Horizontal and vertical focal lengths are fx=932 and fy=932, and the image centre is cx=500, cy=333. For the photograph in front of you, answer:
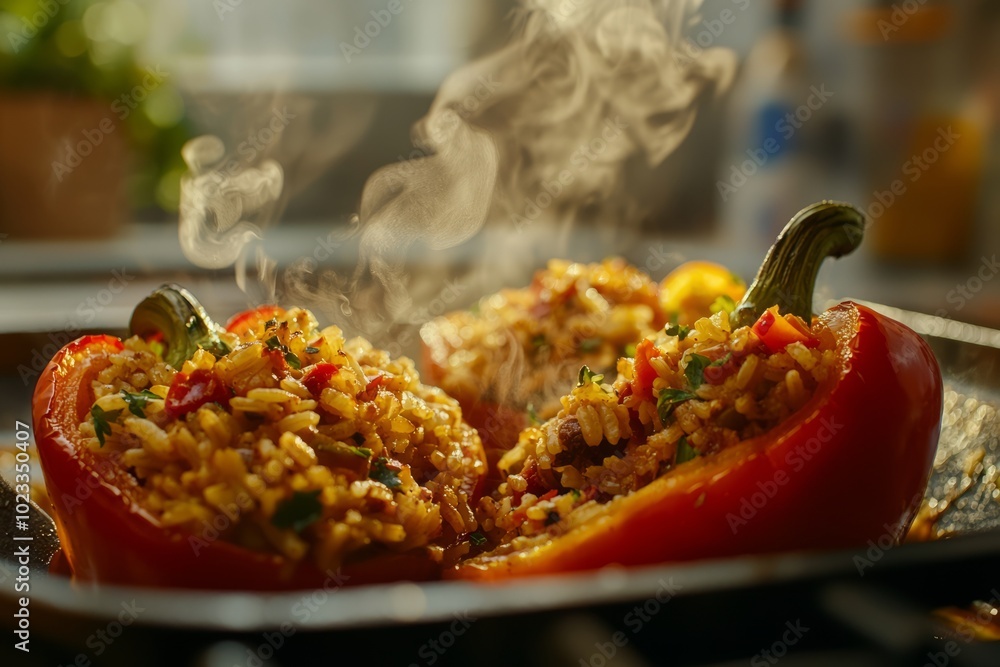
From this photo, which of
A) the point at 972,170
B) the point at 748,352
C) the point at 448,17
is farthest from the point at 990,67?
the point at 748,352

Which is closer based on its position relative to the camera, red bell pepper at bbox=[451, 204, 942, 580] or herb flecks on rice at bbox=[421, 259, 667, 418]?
red bell pepper at bbox=[451, 204, 942, 580]

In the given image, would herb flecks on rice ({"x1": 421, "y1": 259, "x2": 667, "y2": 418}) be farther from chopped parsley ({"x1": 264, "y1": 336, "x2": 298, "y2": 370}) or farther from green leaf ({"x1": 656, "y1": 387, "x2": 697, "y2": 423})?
chopped parsley ({"x1": 264, "y1": 336, "x2": 298, "y2": 370})

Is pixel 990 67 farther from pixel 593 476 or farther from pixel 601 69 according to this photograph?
pixel 593 476

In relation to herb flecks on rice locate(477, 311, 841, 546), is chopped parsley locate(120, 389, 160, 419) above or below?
above

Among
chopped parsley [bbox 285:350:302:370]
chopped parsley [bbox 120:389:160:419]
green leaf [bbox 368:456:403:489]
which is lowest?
green leaf [bbox 368:456:403:489]

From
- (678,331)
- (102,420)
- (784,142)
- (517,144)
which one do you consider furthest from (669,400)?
(784,142)

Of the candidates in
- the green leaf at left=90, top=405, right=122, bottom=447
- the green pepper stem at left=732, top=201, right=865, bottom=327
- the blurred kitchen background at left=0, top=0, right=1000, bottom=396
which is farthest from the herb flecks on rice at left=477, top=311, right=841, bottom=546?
the blurred kitchen background at left=0, top=0, right=1000, bottom=396

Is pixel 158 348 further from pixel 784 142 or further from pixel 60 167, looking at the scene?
pixel 784 142

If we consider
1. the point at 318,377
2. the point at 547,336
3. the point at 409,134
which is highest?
the point at 409,134
